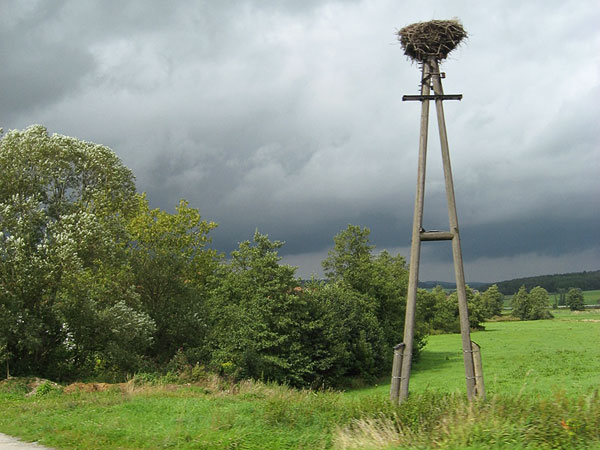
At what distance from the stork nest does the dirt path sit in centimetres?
1173

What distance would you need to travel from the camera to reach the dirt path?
1063 cm

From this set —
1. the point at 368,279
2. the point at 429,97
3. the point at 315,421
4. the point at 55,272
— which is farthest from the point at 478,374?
the point at 368,279

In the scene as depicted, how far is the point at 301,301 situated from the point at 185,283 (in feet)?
29.6

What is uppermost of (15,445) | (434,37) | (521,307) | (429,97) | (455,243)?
(434,37)

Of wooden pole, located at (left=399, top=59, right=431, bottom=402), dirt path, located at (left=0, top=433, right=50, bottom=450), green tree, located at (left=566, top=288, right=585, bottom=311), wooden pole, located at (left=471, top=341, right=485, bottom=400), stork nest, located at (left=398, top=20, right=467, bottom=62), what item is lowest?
green tree, located at (left=566, top=288, right=585, bottom=311)

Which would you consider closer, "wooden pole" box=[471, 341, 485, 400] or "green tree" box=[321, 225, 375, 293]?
"wooden pole" box=[471, 341, 485, 400]

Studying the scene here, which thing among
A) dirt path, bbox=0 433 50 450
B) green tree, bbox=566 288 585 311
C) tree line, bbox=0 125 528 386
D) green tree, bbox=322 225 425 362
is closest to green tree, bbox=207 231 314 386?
tree line, bbox=0 125 528 386

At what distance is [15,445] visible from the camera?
35.9ft

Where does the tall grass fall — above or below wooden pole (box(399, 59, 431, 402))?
below

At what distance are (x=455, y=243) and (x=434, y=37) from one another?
4.82 meters

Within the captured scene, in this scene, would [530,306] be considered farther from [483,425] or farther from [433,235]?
[483,425]

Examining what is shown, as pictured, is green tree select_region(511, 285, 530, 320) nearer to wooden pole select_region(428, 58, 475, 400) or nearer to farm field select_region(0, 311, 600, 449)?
farm field select_region(0, 311, 600, 449)

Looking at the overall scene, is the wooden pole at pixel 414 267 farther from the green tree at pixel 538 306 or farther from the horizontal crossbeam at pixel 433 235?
the green tree at pixel 538 306

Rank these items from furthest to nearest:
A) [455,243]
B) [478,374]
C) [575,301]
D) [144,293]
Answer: [575,301], [144,293], [455,243], [478,374]
